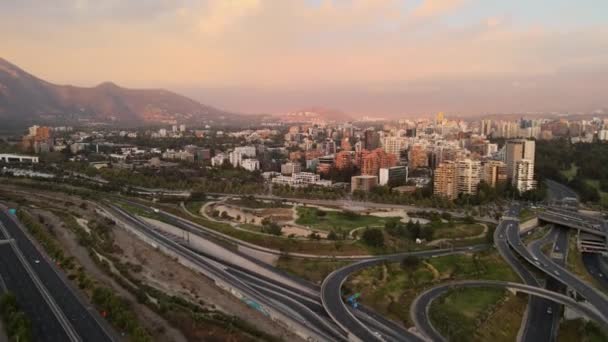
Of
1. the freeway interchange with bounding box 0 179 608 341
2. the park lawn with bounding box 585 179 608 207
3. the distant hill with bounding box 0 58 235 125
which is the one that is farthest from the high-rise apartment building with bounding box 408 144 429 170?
the distant hill with bounding box 0 58 235 125

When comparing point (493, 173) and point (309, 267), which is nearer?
point (309, 267)

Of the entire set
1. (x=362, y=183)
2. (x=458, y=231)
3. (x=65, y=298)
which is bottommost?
(x=458, y=231)

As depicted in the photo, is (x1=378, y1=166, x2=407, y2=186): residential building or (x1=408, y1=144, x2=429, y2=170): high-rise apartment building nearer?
(x1=378, y1=166, x2=407, y2=186): residential building

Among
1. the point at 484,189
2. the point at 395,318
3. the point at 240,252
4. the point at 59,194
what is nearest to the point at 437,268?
the point at 395,318

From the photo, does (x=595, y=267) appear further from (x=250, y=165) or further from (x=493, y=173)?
(x=250, y=165)

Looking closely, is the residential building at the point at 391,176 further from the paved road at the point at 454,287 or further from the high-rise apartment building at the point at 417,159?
the paved road at the point at 454,287

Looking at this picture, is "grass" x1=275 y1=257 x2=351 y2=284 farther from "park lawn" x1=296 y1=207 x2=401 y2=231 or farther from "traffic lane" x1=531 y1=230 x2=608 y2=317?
"traffic lane" x1=531 y1=230 x2=608 y2=317

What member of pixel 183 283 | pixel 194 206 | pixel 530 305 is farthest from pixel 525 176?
pixel 183 283

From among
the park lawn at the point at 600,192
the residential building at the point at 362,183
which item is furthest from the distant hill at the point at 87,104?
the park lawn at the point at 600,192
